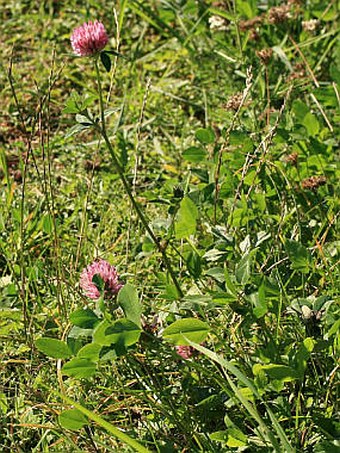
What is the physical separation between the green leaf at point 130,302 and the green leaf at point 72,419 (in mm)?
228

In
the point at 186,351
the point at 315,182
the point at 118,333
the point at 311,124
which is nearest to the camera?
the point at 118,333

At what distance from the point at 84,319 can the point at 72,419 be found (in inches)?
7.9

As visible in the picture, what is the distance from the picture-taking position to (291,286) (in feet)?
6.19

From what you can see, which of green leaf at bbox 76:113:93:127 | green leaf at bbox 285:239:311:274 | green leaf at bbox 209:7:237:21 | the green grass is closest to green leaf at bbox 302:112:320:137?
the green grass

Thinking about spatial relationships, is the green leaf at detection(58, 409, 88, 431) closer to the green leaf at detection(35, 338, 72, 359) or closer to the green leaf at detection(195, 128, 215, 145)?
the green leaf at detection(35, 338, 72, 359)

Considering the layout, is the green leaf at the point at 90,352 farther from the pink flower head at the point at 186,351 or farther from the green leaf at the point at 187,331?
the pink flower head at the point at 186,351

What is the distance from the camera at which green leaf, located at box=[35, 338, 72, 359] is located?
1570 mm

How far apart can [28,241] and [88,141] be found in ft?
1.96

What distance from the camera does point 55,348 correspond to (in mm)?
1587

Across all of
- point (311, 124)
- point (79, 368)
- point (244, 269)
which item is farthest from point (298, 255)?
point (311, 124)

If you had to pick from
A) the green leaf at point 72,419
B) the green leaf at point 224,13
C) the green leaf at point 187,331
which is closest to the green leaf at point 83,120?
the green leaf at point 187,331

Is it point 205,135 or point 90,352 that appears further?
point 205,135

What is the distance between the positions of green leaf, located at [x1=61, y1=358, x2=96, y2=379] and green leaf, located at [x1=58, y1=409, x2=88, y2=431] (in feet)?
0.24

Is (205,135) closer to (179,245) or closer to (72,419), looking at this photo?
(179,245)
